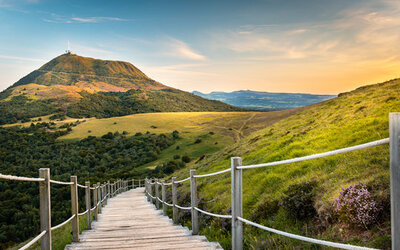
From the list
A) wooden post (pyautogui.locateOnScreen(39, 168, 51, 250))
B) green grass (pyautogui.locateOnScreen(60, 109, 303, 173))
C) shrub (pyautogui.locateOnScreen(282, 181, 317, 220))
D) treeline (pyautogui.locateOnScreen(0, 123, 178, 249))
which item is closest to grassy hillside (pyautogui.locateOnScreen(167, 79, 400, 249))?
shrub (pyautogui.locateOnScreen(282, 181, 317, 220))

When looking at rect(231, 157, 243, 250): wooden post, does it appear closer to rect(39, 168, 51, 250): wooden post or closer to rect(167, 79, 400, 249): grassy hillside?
rect(167, 79, 400, 249): grassy hillside

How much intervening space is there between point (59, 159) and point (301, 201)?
90.5 meters

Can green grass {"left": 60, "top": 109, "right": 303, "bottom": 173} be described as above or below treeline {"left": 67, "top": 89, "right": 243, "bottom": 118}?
below

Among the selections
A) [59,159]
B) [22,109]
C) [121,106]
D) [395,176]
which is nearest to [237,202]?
[395,176]

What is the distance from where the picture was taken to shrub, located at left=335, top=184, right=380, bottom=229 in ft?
13.5

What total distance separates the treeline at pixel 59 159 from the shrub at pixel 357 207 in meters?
42.5

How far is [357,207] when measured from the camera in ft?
13.9

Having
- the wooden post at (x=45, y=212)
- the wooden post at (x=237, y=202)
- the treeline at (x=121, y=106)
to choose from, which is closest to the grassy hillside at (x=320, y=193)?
the wooden post at (x=237, y=202)

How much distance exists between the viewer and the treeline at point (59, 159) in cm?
4718

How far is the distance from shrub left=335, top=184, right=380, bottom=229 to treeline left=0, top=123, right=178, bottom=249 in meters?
42.5

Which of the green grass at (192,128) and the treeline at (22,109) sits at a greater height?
the treeline at (22,109)

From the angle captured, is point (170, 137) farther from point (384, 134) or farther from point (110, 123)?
point (384, 134)

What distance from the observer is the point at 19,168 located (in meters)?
78.7

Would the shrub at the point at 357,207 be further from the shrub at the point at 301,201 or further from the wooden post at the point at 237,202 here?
the wooden post at the point at 237,202
